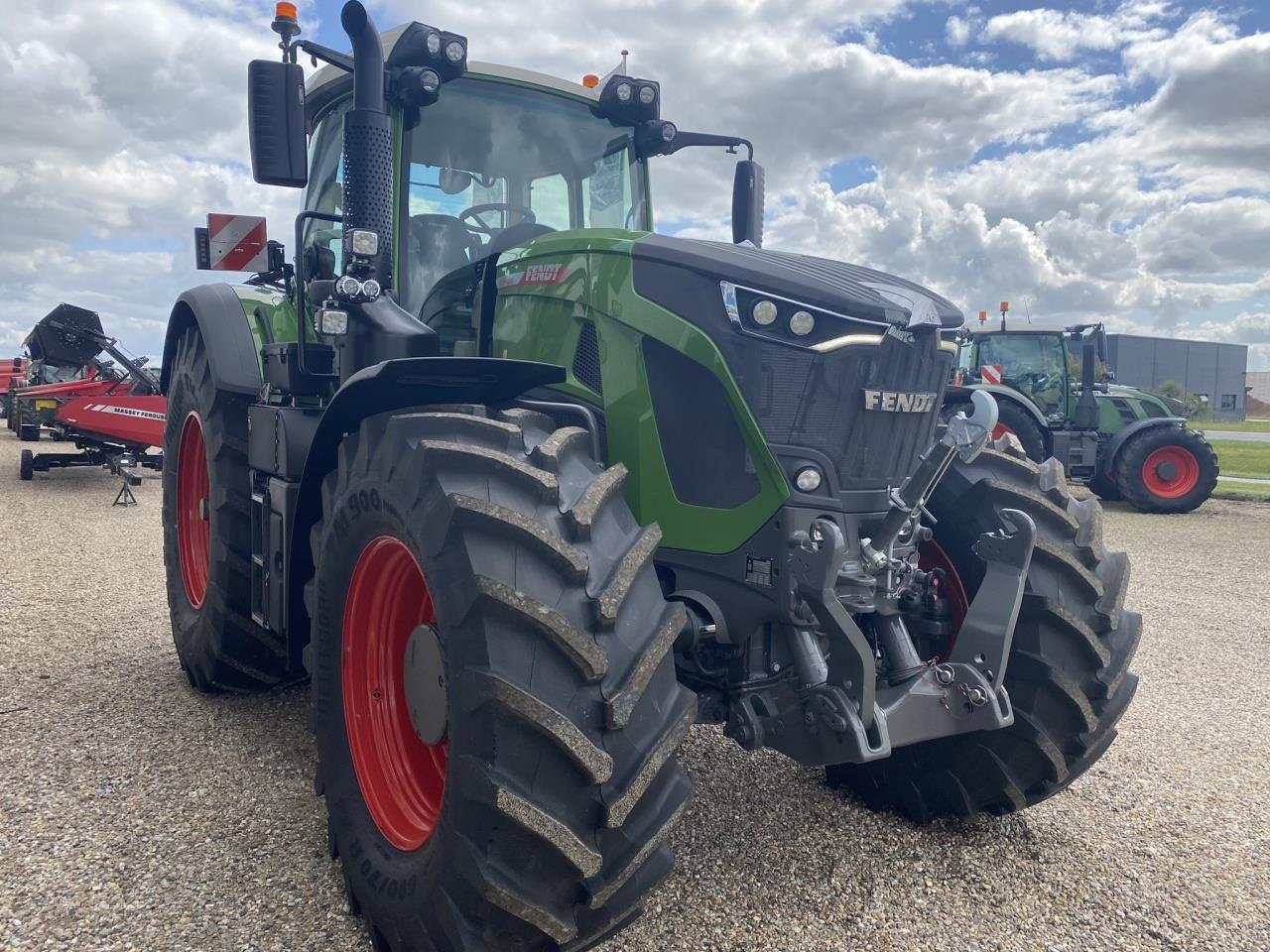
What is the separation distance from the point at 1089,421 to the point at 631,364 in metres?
11.9

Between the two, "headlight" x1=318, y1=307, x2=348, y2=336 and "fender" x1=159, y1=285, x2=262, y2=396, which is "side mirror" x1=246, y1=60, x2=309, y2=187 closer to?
"headlight" x1=318, y1=307, x2=348, y2=336

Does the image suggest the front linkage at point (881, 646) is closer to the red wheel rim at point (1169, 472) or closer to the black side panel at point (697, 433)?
the black side panel at point (697, 433)

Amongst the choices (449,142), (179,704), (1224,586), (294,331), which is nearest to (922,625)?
(449,142)

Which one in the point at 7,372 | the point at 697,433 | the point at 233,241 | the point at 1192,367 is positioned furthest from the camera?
the point at 1192,367

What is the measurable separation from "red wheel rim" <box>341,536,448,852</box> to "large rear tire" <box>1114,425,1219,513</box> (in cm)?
1197

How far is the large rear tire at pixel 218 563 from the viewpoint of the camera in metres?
3.84

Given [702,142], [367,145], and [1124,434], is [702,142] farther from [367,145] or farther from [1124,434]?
[1124,434]

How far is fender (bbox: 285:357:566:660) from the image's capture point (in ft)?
8.20

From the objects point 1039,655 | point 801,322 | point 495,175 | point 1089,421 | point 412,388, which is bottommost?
point 1039,655

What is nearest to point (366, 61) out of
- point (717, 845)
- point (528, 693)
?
point (528, 693)

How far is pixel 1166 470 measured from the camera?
12.6 meters

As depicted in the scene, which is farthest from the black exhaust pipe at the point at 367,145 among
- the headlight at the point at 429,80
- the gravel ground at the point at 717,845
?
the gravel ground at the point at 717,845

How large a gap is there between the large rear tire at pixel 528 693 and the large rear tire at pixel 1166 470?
39.4 ft

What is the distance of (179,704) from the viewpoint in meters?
4.16
